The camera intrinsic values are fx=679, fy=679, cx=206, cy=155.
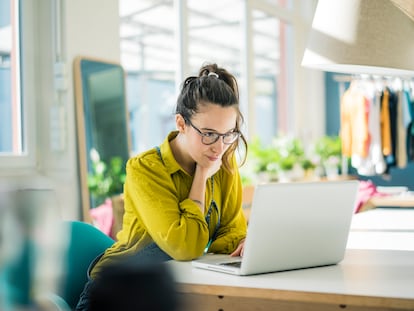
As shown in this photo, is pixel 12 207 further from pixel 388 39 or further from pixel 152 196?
pixel 388 39

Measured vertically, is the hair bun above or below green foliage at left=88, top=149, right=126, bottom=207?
above

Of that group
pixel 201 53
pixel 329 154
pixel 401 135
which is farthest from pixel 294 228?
pixel 329 154

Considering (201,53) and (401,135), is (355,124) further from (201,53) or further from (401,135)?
(201,53)

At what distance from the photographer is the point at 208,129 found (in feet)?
6.90

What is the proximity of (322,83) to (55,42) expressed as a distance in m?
5.38

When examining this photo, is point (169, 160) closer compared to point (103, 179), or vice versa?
point (169, 160)

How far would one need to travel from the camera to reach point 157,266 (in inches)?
18.4

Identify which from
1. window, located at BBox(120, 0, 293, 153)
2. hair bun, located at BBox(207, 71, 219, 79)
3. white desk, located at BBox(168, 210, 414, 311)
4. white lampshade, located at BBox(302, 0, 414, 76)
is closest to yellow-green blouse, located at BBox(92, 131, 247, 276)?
white desk, located at BBox(168, 210, 414, 311)

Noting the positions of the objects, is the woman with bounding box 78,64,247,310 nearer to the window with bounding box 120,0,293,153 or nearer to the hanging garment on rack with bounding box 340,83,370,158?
the window with bounding box 120,0,293,153

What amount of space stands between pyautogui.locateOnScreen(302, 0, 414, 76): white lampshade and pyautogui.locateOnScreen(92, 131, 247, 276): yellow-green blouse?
585 millimetres

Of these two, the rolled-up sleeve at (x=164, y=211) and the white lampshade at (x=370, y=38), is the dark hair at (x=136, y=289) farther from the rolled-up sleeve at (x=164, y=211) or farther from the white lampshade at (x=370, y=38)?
the white lampshade at (x=370, y=38)

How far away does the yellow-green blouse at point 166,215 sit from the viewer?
202cm

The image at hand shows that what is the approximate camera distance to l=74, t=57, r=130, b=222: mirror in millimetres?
3898

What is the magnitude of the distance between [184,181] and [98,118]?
6.41 ft
